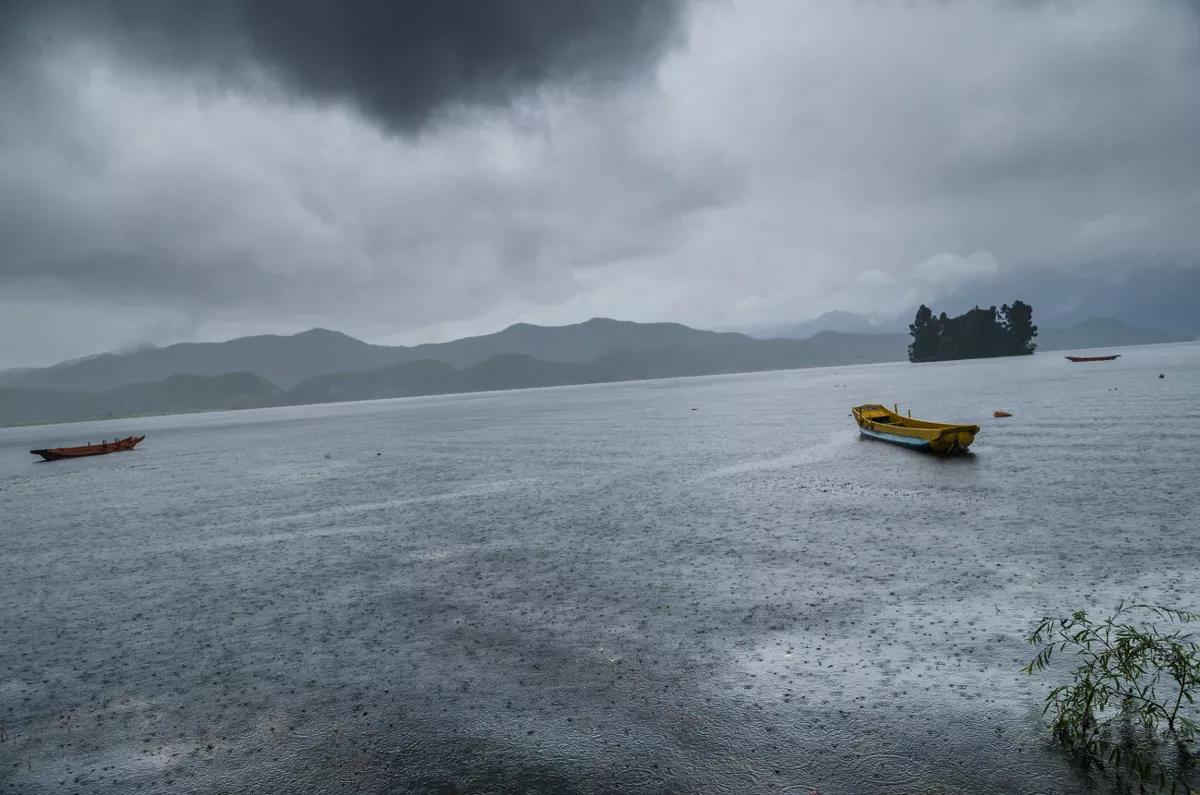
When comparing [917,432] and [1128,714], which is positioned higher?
[917,432]

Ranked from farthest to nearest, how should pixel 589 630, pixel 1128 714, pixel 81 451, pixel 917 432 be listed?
1. pixel 81 451
2. pixel 917 432
3. pixel 589 630
4. pixel 1128 714

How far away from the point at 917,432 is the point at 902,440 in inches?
113

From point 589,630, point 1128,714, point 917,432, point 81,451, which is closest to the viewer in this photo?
point 1128,714

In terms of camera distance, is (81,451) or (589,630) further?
(81,451)

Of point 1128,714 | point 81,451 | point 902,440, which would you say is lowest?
point 81,451

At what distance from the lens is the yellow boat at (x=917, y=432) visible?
50.0 m

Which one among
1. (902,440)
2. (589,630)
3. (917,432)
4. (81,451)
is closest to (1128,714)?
(589,630)

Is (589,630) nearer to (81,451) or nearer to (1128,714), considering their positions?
(1128,714)

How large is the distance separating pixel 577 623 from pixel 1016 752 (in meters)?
10.8

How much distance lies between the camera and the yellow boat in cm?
5000

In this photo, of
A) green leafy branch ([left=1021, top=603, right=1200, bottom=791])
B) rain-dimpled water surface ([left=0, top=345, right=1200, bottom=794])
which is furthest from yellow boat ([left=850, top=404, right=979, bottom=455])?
green leafy branch ([left=1021, top=603, right=1200, bottom=791])

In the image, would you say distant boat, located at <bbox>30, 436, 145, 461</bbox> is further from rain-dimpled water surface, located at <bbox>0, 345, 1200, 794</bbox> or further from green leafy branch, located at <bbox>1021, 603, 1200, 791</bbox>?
green leafy branch, located at <bbox>1021, 603, 1200, 791</bbox>

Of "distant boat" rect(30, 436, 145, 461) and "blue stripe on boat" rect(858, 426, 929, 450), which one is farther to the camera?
"distant boat" rect(30, 436, 145, 461)

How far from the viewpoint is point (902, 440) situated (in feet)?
189
